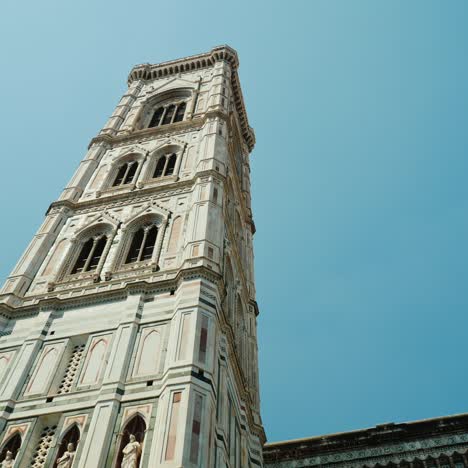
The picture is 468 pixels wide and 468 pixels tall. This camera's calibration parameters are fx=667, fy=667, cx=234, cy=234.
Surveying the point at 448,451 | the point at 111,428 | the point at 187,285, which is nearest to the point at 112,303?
the point at 187,285

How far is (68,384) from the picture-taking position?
43.1ft

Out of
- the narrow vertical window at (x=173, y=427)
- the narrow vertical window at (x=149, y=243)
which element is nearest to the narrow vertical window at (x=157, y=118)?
the narrow vertical window at (x=149, y=243)

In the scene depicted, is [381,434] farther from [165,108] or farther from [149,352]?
[165,108]

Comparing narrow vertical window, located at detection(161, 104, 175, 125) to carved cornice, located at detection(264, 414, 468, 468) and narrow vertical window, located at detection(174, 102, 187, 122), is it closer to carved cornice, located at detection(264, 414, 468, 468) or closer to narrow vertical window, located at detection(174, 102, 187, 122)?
narrow vertical window, located at detection(174, 102, 187, 122)

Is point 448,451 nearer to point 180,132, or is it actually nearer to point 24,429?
point 24,429

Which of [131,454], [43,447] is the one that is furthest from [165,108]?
[131,454]

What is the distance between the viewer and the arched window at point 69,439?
1145cm

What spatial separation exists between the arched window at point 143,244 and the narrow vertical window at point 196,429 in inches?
250

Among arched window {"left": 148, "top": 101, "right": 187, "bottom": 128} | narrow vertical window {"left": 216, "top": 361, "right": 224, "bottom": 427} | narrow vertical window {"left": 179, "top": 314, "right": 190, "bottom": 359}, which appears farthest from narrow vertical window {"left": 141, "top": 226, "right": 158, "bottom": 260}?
arched window {"left": 148, "top": 101, "right": 187, "bottom": 128}

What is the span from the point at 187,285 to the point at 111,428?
4253 mm

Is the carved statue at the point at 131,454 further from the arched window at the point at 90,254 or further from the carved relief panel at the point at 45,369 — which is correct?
the arched window at the point at 90,254

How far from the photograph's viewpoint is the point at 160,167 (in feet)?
76.3

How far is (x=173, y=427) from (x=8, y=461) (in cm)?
301

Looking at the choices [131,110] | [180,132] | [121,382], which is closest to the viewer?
[121,382]
